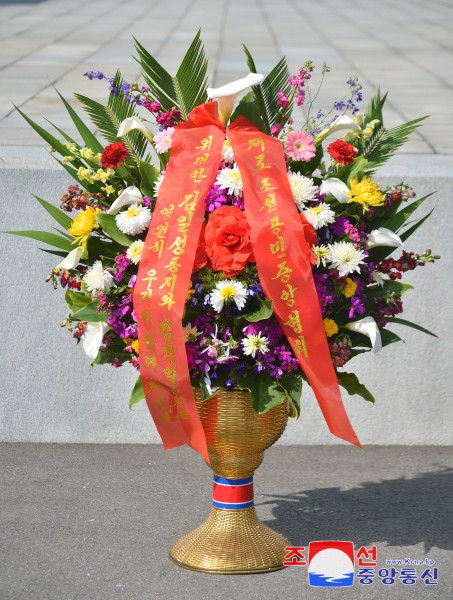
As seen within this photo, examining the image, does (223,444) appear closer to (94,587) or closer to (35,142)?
(94,587)

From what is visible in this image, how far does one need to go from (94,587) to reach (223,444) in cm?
68

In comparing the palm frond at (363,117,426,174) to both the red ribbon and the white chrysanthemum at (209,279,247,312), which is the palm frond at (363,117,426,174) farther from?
the white chrysanthemum at (209,279,247,312)

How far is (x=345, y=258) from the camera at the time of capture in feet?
12.0

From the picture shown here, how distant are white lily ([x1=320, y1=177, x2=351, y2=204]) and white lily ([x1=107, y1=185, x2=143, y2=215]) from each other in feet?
2.13

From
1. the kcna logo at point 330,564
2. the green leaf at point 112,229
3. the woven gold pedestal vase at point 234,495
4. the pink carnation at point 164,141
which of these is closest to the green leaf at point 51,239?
the green leaf at point 112,229

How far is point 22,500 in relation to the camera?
4.74 meters

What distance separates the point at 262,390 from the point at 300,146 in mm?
869

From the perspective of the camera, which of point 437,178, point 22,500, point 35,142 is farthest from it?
point 35,142

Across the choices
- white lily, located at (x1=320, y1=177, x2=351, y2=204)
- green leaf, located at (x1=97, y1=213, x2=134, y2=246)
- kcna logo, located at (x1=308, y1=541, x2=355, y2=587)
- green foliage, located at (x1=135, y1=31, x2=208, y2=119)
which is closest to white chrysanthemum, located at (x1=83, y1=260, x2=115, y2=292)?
green leaf, located at (x1=97, y1=213, x2=134, y2=246)

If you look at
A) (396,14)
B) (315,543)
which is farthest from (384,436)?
(396,14)

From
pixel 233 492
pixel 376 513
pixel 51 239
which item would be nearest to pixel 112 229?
pixel 51 239

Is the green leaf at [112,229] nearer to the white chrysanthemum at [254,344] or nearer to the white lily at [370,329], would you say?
the white chrysanthemum at [254,344]

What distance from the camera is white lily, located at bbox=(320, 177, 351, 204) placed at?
146 inches

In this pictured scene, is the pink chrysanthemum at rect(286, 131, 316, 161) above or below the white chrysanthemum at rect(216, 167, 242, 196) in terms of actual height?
above
